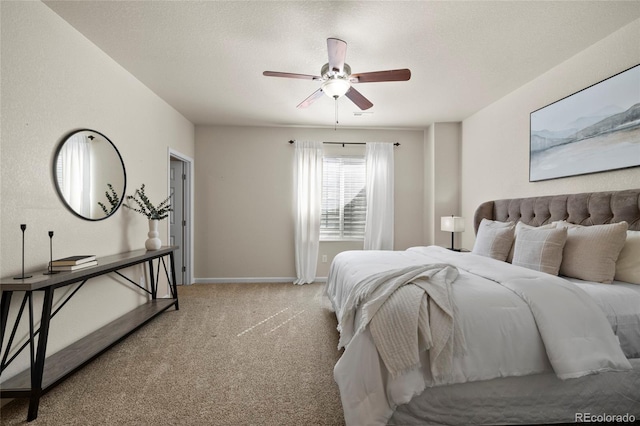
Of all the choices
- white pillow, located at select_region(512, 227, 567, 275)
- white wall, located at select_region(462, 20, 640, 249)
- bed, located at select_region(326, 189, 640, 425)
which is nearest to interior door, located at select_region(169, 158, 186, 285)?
bed, located at select_region(326, 189, 640, 425)

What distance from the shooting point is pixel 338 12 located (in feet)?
7.43

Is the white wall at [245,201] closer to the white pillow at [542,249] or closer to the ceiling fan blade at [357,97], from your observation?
the ceiling fan blade at [357,97]

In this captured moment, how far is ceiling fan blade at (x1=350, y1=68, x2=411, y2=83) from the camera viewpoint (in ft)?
8.07

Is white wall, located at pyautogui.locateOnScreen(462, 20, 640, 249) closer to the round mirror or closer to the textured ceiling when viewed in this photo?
the textured ceiling

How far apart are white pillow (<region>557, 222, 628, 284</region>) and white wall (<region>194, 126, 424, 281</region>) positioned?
376cm

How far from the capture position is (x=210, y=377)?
7.37 ft

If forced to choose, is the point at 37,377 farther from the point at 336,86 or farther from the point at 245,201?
the point at 245,201

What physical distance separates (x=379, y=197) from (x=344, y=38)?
3040 mm

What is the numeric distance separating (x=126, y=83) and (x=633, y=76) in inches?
175

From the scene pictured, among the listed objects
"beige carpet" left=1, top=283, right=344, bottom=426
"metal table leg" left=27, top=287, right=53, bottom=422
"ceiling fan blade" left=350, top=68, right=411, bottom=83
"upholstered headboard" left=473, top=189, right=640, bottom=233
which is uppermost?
"ceiling fan blade" left=350, top=68, right=411, bottom=83

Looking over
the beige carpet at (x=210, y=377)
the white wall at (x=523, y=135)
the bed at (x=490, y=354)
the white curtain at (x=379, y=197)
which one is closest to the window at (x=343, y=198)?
the white curtain at (x=379, y=197)

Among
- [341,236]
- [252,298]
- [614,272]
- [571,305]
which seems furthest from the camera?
[341,236]

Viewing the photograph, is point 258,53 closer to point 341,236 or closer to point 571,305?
point 571,305

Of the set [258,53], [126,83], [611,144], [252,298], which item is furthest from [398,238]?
[126,83]
